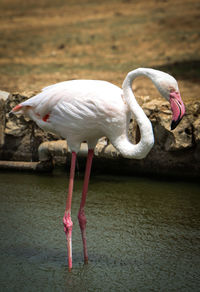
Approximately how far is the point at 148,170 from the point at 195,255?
230cm

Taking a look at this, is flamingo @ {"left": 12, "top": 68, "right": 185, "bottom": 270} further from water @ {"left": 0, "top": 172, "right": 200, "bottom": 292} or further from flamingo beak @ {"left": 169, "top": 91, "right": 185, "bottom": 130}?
water @ {"left": 0, "top": 172, "right": 200, "bottom": 292}

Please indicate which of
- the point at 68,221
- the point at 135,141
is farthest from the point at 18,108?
the point at 135,141

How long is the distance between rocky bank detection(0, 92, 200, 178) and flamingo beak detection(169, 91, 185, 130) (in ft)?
7.59

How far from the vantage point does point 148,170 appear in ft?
20.4

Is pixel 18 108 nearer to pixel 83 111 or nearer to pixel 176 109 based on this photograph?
pixel 83 111

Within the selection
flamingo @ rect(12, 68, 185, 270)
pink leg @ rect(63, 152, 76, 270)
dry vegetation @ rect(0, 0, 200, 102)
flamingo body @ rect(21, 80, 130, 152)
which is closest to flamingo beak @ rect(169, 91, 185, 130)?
flamingo @ rect(12, 68, 185, 270)

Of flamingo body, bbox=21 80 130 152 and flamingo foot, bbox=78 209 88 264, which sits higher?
flamingo body, bbox=21 80 130 152

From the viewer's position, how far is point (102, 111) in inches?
145

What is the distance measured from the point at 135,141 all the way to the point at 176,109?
2646 millimetres

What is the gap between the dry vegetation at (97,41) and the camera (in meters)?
11.7

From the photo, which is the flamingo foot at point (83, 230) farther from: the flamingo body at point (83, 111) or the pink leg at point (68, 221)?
the flamingo body at point (83, 111)

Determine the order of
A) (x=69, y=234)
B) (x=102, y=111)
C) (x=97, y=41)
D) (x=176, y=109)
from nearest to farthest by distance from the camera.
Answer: (x=176, y=109) < (x=102, y=111) < (x=69, y=234) < (x=97, y=41)

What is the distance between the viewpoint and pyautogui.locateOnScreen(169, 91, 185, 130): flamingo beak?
11.5 ft

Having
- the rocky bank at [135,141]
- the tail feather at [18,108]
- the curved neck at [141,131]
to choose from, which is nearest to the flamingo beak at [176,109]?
the curved neck at [141,131]
